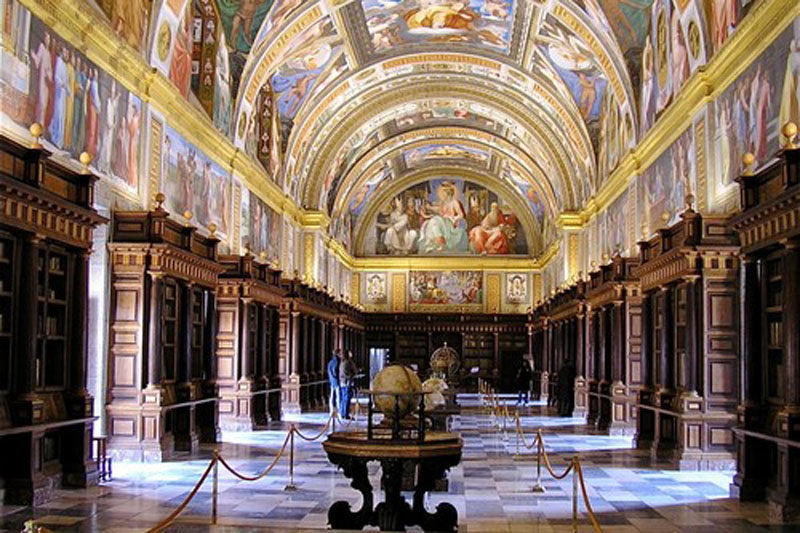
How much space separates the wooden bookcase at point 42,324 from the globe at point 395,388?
461 cm

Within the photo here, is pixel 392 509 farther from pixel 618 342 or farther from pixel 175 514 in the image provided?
pixel 618 342

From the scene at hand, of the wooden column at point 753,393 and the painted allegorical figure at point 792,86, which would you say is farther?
the painted allegorical figure at point 792,86

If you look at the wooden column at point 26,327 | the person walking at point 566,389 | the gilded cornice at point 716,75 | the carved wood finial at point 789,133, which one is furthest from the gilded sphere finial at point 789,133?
the person walking at point 566,389

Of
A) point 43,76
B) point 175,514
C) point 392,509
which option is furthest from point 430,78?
point 175,514

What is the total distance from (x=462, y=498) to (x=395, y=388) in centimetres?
420

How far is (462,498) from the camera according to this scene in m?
12.1

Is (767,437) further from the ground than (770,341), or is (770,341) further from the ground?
(770,341)

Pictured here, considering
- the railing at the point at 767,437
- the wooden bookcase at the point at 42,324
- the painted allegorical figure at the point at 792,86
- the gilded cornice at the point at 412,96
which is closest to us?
the railing at the point at 767,437

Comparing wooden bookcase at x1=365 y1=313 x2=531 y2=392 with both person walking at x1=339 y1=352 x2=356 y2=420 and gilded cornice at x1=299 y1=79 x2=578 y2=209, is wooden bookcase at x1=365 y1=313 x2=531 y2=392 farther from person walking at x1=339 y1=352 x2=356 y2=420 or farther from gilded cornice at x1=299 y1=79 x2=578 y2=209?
person walking at x1=339 y1=352 x2=356 y2=420

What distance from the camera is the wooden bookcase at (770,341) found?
34.1 ft

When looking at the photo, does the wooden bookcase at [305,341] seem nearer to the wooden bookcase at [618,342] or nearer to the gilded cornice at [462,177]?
the wooden bookcase at [618,342]

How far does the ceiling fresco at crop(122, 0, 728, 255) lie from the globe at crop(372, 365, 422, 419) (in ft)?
31.4

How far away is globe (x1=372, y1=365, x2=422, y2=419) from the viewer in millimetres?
8477

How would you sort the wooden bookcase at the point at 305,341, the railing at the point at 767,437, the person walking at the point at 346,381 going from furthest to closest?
the wooden bookcase at the point at 305,341, the person walking at the point at 346,381, the railing at the point at 767,437
